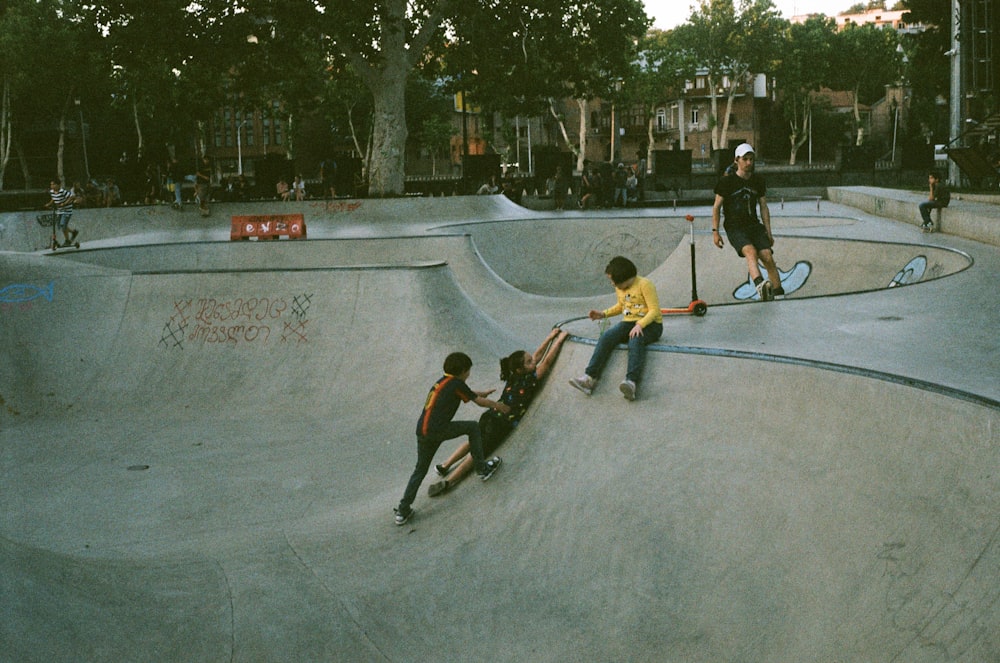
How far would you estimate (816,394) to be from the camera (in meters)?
5.23

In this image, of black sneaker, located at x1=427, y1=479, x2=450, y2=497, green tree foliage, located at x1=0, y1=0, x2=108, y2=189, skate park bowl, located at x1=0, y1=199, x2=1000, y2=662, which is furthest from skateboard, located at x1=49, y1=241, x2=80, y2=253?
green tree foliage, located at x1=0, y1=0, x2=108, y2=189

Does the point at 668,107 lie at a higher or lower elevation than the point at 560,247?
higher

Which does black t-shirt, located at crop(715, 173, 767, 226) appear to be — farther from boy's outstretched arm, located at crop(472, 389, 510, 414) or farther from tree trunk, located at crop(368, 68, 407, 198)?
tree trunk, located at crop(368, 68, 407, 198)

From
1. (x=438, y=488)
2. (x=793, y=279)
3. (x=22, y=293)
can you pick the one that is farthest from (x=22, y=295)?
(x=793, y=279)

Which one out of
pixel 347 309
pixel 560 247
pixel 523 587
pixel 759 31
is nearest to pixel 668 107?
pixel 759 31

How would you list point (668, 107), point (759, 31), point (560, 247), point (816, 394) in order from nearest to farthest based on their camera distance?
point (816, 394)
point (560, 247)
point (759, 31)
point (668, 107)

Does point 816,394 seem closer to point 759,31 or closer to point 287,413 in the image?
point 287,413

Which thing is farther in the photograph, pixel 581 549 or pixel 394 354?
pixel 394 354

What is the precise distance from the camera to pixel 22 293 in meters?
11.9

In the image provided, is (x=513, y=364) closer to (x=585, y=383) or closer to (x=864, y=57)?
(x=585, y=383)

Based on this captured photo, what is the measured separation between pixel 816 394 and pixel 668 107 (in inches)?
3742

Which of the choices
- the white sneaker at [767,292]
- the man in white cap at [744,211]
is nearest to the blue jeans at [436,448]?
the man in white cap at [744,211]

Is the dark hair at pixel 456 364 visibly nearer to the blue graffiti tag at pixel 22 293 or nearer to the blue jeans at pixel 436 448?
the blue jeans at pixel 436 448

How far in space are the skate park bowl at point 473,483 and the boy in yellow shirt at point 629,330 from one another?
0.12m
